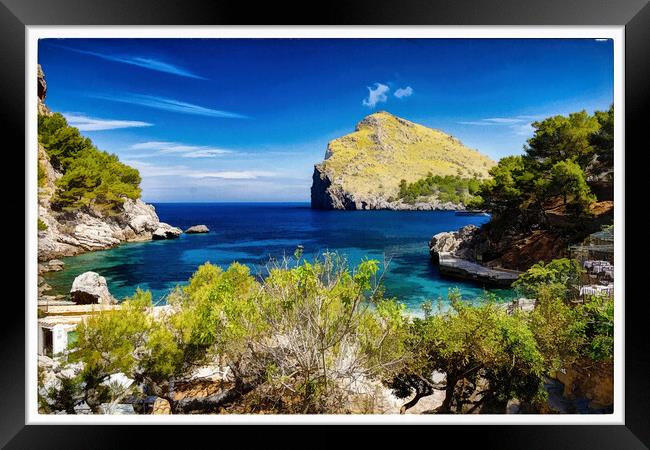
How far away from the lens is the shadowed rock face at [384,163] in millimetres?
3824

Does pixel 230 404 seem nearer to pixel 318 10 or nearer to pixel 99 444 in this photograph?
pixel 99 444

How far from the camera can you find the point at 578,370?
10.4 feet

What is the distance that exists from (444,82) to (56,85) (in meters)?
3.33

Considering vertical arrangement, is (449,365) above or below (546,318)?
below

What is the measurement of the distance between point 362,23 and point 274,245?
1.99m

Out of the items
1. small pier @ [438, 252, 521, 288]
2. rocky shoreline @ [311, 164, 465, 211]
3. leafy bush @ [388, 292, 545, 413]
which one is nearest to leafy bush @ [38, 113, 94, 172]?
rocky shoreline @ [311, 164, 465, 211]

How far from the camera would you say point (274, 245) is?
3715mm

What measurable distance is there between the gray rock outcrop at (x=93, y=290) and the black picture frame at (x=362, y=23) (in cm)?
69

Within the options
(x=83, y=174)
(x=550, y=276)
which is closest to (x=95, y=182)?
(x=83, y=174)

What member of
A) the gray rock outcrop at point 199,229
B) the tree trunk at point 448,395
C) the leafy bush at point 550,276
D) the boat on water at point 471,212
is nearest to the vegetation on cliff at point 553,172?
the boat on water at point 471,212

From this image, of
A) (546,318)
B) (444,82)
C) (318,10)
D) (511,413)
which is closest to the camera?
(318,10)

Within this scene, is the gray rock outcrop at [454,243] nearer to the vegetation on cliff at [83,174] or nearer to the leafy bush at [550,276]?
the leafy bush at [550,276]

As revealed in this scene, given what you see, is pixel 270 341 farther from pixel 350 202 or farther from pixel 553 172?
pixel 553 172
